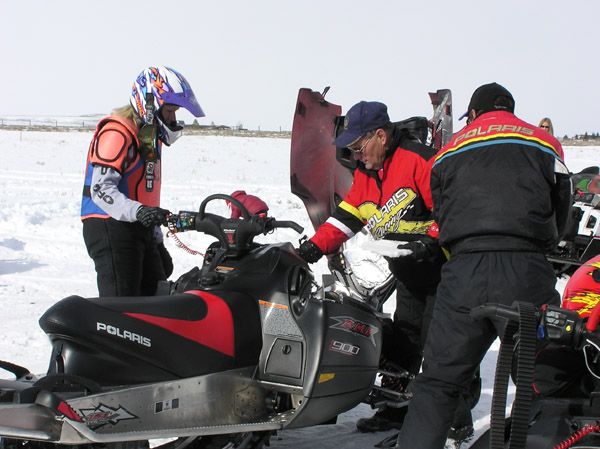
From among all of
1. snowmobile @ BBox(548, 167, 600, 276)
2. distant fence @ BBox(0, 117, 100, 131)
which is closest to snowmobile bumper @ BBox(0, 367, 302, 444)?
snowmobile @ BBox(548, 167, 600, 276)

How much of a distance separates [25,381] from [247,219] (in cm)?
120

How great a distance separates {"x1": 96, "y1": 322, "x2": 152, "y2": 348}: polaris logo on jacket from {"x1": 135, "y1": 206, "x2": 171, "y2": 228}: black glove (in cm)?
91

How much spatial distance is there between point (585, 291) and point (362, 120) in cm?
142

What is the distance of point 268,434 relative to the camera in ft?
11.2

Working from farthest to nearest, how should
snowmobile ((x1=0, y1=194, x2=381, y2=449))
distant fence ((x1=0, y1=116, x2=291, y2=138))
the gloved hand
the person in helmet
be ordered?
distant fence ((x1=0, y1=116, x2=291, y2=138)) → the person in helmet → the gloved hand → snowmobile ((x1=0, y1=194, x2=381, y2=449))

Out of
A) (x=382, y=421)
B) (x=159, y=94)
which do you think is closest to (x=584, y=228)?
(x=382, y=421)

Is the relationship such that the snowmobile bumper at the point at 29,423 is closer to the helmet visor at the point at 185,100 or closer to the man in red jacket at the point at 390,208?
the man in red jacket at the point at 390,208

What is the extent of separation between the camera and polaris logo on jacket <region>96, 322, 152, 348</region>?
2701 millimetres

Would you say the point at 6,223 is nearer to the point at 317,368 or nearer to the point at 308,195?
the point at 308,195

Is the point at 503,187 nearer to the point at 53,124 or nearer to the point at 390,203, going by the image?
the point at 390,203

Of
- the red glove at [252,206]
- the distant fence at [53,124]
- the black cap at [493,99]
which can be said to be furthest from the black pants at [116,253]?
the distant fence at [53,124]

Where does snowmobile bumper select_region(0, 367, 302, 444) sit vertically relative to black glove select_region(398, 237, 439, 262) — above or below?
below

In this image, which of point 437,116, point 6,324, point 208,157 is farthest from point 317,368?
point 208,157

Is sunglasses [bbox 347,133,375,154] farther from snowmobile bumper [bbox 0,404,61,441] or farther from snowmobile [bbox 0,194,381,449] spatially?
snowmobile bumper [bbox 0,404,61,441]
